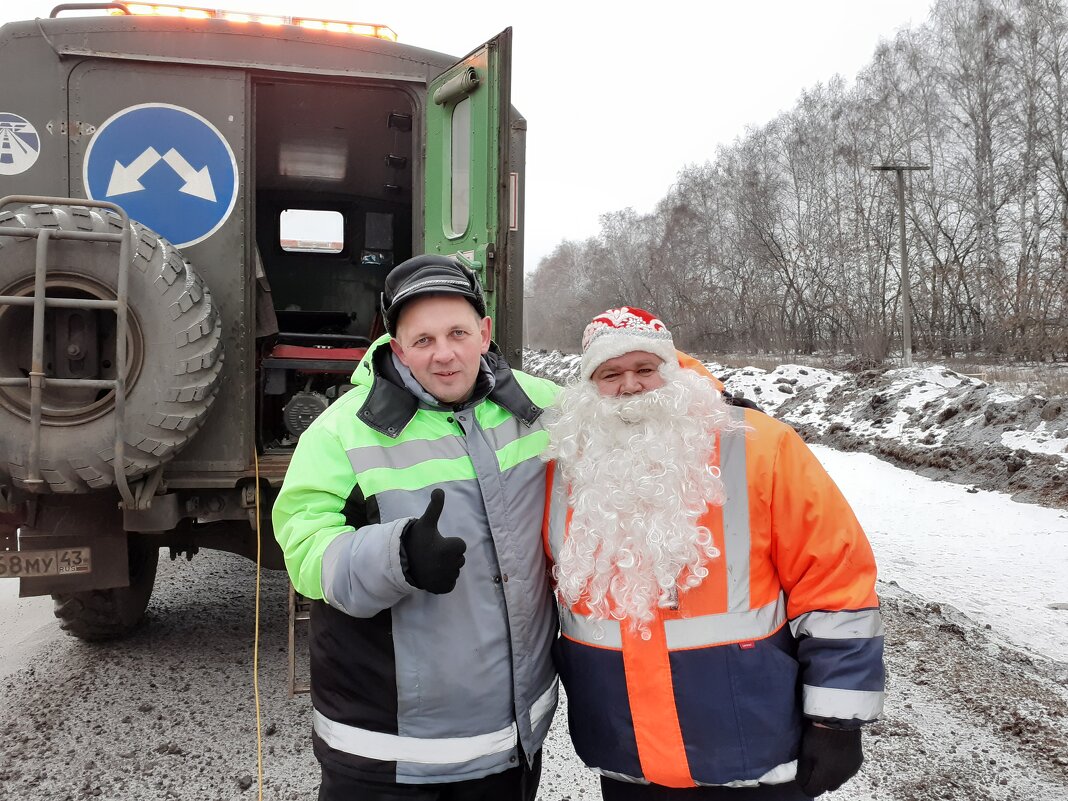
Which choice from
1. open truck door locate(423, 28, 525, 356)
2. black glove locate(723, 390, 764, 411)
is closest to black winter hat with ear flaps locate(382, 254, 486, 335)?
black glove locate(723, 390, 764, 411)

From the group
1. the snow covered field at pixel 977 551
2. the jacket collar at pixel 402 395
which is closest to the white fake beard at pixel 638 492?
the jacket collar at pixel 402 395

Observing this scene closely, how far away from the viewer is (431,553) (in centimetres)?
147

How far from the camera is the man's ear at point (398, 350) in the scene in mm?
1832

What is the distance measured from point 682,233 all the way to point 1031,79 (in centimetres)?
2090

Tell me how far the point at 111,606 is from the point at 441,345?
3.20 meters

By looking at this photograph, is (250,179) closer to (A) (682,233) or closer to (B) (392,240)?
(B) (392,240)

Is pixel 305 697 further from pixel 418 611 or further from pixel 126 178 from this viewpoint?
pixel 126 178

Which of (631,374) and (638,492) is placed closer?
(638,492)

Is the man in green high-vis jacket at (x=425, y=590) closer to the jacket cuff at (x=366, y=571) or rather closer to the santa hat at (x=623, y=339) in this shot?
the jacket cuff at (x=366, y=571)

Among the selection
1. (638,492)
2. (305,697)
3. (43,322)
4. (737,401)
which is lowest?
(305,697)

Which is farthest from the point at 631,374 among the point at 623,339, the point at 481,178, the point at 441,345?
the point at 481,178

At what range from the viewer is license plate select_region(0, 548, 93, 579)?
3023 millimetres

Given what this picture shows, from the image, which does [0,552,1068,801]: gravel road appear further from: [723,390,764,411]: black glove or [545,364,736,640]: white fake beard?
[723,390,764,411]: black glove

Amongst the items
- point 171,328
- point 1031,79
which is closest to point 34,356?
point 171,328
